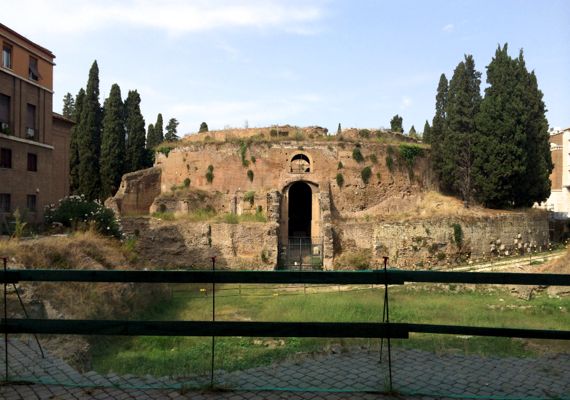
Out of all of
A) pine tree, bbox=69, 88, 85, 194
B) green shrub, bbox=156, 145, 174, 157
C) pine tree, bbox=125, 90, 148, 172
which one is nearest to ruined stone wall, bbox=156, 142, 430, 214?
green shrub, bbox=156, 145, 174, 157

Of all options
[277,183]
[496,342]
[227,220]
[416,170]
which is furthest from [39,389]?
[416,170]

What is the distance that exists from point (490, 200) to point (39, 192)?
24.0m

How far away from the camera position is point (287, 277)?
3.95 metres

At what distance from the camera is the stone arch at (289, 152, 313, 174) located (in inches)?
998

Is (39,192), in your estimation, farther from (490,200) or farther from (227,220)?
(490,200)

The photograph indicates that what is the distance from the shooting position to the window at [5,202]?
19.1 meters

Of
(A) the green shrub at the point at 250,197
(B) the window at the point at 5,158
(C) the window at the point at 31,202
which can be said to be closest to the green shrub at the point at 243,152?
(A) the green shrub at the point at 250,197

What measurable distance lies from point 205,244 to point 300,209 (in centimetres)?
1012

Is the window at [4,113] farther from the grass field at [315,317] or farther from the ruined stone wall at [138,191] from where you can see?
the grass field at [315,317]

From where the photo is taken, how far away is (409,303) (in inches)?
518

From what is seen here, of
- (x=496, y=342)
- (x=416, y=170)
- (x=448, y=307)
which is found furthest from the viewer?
(x=416, y=170)

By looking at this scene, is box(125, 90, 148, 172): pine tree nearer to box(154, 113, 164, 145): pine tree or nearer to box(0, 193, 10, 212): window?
box(154, 113, 164, 145): pine tree

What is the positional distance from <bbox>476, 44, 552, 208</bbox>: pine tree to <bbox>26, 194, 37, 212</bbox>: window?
23.4 metres

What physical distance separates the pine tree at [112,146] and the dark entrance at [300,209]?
13748mm
